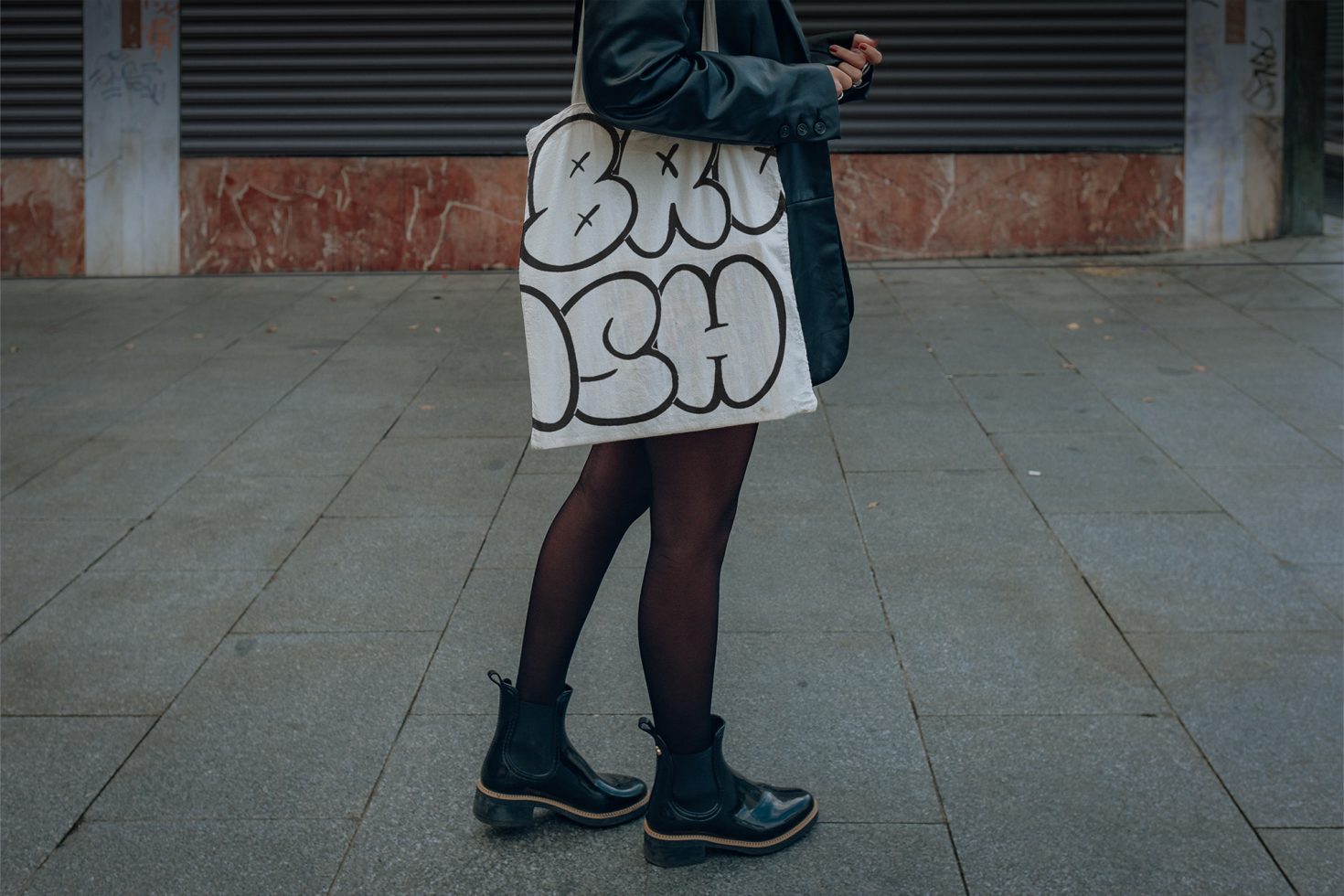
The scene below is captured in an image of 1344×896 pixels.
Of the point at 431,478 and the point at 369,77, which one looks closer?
the point at 431,478

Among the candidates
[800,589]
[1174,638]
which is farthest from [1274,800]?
[800,589]

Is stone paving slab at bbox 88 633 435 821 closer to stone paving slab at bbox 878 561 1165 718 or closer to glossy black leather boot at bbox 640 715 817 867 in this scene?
glossy black leather boot at bbox 640 715 817 867

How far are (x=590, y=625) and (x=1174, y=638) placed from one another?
1.50 meters

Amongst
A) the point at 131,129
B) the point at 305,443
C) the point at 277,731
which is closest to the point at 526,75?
the point at 131,129

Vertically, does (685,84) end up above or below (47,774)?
above

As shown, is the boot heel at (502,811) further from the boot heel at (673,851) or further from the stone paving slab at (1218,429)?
the stone paving slab at (1218,429)

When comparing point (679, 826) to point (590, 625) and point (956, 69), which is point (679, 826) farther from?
point (956, 69)

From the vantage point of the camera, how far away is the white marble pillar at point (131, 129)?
1016 centimetres

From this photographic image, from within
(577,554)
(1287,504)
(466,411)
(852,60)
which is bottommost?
(1287,504)

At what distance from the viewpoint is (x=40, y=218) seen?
10.2 meters

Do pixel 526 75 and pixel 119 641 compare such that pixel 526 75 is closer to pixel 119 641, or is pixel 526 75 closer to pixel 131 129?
pixel 131 129

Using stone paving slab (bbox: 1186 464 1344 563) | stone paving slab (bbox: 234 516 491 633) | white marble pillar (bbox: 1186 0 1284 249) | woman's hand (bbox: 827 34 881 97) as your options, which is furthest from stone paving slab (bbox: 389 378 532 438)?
white marble pillar (bbox: 1186 0 1284 249)

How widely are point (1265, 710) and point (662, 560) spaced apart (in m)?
1.60

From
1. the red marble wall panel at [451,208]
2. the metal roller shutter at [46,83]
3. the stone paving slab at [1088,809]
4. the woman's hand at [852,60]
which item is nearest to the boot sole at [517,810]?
the stone paving slab at [1088,809]
